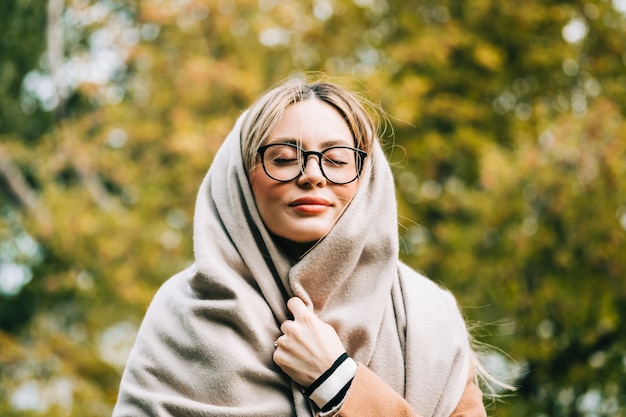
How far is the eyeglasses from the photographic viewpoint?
1.99 meters

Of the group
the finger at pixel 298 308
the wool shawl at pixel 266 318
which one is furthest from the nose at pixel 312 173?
the finger at pixel 298 308

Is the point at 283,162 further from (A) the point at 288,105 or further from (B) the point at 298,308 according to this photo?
(B) the point at 298,308

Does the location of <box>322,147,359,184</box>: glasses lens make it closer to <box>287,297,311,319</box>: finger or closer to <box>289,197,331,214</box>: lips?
<box>289,197,331,214</box>: lips

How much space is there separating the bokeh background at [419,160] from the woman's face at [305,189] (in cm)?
313

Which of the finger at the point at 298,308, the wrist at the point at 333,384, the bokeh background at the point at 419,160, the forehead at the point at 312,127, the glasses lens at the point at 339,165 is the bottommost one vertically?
the bokeh background at the point at 419,160

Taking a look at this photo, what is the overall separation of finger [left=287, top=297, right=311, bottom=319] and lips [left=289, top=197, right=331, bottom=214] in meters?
0.21

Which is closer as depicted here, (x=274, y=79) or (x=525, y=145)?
(x=525, y=145)

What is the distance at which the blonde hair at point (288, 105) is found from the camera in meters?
2.05

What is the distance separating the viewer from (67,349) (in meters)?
8.20

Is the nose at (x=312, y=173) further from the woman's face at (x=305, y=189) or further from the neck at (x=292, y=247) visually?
the neck at (x=292, y=247)

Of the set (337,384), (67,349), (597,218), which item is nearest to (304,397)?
(337,384)

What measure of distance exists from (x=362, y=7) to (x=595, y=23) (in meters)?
2.02

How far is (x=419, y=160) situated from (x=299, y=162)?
5.30 meters

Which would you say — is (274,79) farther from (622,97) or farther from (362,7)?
(622,97)
